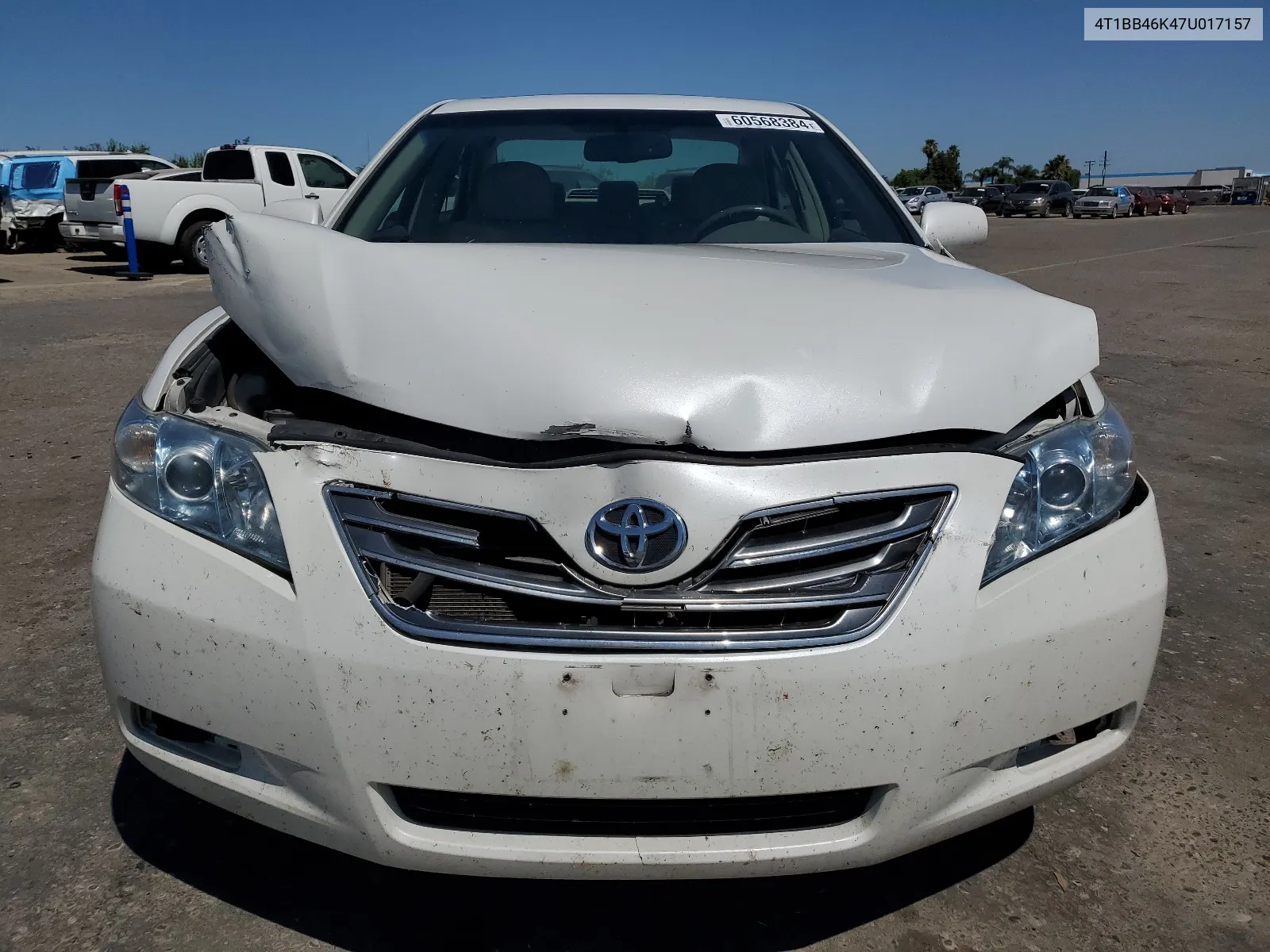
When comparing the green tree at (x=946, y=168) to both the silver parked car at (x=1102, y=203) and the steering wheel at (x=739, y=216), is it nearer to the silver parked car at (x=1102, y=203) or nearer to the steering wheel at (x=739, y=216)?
the silver parked car at (x=1102, y=203)

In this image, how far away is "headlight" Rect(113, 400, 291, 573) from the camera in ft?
5.75

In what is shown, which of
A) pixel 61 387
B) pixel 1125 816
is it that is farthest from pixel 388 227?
pixel 61 387

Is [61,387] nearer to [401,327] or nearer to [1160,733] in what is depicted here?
[401,327]

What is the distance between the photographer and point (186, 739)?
6.08ft

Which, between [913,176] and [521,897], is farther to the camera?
[913,176]

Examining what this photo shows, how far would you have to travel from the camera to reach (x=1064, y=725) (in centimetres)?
180

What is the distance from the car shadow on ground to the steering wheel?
1643mm

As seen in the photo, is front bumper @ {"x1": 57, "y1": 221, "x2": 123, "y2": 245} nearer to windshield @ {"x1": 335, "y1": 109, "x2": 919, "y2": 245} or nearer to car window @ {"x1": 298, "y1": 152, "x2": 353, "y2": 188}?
car window @ {"x1": 298, "y1": 152, "x2": 353, "y2": 188}

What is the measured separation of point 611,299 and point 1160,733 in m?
1.81

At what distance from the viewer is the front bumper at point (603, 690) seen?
1.60 meters

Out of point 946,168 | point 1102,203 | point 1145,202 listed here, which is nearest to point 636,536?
point 1102,203

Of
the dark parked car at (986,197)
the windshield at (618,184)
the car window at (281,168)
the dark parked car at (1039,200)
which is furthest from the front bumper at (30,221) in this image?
the dark parked car at (1039,200)

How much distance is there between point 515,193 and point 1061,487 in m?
1.74

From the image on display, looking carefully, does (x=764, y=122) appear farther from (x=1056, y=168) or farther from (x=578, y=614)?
(x=1056, y=168)
